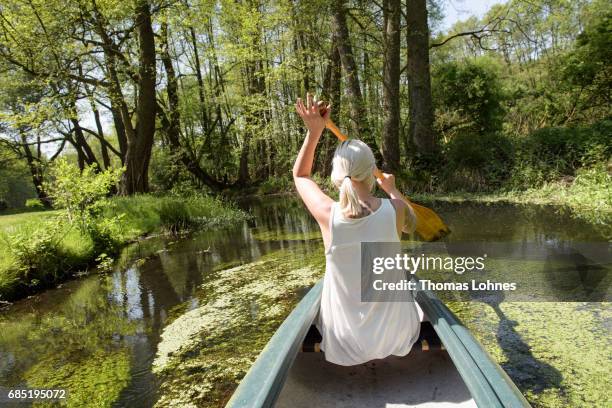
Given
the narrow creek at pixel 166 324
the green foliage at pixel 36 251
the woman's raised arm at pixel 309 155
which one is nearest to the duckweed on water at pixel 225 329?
the narrow creek at pixel 166 324

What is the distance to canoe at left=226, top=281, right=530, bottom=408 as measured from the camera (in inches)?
73.6

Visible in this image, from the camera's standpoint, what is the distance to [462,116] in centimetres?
1493

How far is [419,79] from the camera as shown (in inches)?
437

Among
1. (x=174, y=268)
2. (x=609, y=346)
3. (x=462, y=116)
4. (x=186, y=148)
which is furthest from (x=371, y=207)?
(x=186, y=148)

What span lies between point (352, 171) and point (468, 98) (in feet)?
46.7

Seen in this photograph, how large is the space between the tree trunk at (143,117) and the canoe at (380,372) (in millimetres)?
10529

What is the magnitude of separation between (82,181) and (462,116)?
1192 centimetres

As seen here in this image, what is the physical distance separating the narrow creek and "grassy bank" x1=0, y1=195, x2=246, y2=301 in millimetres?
276

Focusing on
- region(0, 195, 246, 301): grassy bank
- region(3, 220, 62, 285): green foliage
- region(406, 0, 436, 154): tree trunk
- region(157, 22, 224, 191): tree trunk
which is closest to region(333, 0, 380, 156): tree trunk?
region(406, 0, 436, 154): tree trunk

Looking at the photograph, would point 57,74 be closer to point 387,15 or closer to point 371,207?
point 387,15

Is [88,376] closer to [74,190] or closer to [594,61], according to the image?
[74,190]

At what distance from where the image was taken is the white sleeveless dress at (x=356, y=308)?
197 cm

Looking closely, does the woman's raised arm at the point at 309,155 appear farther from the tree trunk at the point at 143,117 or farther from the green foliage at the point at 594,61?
the green foliage at the point at 594,61

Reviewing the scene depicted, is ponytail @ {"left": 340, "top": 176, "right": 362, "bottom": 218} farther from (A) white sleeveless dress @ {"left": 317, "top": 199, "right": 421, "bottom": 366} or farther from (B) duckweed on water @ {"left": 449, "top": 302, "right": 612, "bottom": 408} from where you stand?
(B) duckweed on water @ {"left": 449, "top": 302, "right": 612, "bottom": 408}
